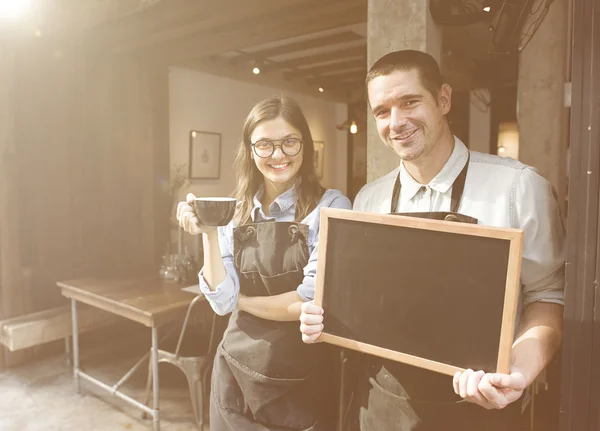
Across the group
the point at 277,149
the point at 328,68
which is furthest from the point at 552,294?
the point at 328,68

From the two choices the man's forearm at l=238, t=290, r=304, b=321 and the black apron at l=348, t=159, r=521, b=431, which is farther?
the man's forearm at l=238, t=290, r=304, b=321

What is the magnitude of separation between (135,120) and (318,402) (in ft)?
14.2

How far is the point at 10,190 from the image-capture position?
4148 millimetres

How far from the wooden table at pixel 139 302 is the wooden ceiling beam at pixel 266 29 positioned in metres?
2.24

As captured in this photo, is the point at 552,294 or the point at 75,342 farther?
the point at 75,342

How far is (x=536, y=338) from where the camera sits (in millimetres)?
1030

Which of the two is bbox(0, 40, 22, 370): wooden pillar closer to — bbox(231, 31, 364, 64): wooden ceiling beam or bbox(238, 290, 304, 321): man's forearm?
bbox(231, 31, 364, 64): wooden ceiling beam

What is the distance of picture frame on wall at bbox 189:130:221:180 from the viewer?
20.0 feet

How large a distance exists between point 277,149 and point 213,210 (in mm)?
349

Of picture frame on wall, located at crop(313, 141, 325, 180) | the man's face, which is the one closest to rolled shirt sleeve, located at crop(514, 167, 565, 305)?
the man's face

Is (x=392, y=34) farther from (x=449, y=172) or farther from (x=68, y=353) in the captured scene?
(x=68, y=353)

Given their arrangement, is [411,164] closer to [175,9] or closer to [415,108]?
[415,108]

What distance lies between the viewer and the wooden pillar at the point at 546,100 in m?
3.83

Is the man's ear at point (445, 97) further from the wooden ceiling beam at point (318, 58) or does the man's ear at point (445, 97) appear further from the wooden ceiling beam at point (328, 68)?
the wooden ceiling beam at point (328, 68)
